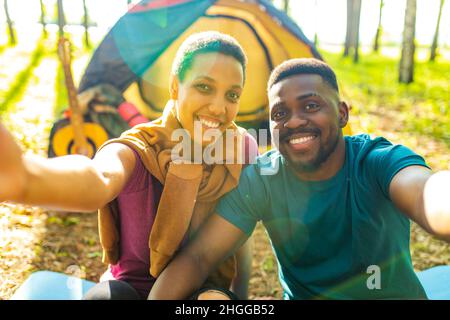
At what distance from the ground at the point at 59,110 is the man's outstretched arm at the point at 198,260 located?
Answer: 26.1 inches

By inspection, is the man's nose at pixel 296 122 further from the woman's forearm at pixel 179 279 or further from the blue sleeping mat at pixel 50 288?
the blue sleeping mat at pixel 50 288

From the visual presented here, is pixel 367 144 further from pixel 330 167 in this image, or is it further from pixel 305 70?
pixel 305 70

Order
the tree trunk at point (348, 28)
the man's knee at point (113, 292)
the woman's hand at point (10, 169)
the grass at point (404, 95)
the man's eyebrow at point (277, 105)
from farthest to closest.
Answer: the tree trunk at point (348, 28) < the grass at point (404, 95) < the man's eyebrow at point (277, 105) < the man's knee at point (113, 292) < the woman's hand at point (10, 169)

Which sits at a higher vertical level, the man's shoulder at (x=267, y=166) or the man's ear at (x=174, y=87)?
the man's ear at (x=174, y=87)

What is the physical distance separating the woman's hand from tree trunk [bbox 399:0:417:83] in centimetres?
635

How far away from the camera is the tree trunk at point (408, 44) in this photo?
641cm

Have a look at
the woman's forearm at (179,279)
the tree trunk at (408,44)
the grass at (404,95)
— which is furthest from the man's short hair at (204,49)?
the tree trunk at (408,44)

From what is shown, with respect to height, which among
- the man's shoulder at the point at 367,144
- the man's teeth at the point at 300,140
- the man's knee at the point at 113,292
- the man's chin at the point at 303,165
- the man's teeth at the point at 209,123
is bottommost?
the man's knee at the point at 113,292

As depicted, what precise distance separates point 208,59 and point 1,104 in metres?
3.70

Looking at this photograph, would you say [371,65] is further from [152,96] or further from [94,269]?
[94,269]

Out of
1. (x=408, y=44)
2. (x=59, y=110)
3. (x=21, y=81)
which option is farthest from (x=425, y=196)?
(x=408, y=44)

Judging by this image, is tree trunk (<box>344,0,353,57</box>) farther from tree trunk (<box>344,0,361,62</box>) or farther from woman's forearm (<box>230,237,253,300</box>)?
woman's forearm (<box>230,237,253,300</box>)

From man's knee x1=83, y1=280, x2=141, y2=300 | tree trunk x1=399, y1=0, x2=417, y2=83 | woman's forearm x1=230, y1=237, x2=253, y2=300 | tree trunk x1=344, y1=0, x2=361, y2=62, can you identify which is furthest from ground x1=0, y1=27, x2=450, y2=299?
tree trunk x1=344, y1=0, x2=361, y2=62
